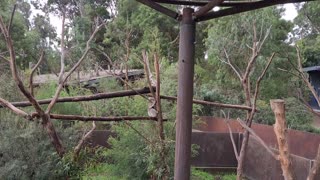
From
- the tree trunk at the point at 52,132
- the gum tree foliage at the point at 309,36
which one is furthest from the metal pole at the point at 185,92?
the gum tree foliage at the point at 309,36

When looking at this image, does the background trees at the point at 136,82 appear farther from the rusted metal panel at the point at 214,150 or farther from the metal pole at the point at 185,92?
the metal pole at the point at 185,92

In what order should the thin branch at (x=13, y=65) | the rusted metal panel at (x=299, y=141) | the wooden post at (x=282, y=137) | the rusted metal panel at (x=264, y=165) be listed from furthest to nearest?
the rusted metal panel at (x=299, y=141)
the rusted metal panel at (x=264, y=165)
the thin branch at (x=13, y=65)
the wooden post at (x=282, y=137)

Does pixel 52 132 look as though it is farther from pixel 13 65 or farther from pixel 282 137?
pixel 282 137

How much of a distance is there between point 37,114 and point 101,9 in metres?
20.5

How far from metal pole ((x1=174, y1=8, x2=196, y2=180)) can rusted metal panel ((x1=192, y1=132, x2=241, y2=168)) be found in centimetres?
706

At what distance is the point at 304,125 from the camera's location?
39.7 feet

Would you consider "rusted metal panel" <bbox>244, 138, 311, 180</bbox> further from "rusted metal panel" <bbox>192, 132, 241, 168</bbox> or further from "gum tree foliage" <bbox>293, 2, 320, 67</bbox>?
"gum tree foliage" <bbox>293, 2, 320, 67</bbox>

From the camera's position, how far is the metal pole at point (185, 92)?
1.71m

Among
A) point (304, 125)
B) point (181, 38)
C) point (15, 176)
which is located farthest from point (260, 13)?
point (181, 38)

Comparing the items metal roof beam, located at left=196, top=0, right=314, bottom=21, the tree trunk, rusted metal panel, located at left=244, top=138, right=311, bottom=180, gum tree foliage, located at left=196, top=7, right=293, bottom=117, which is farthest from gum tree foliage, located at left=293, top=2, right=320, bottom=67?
metal roof beam, located at left=196, top=0, right=314, bottom=21

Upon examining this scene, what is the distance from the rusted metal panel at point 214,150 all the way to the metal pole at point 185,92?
7.06 meters

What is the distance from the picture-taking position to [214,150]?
8.81m

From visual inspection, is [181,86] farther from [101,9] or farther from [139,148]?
[101,9]

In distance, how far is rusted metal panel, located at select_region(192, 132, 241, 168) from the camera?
875cm
